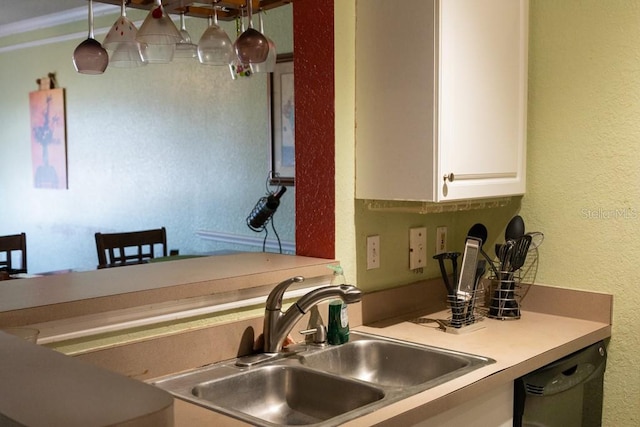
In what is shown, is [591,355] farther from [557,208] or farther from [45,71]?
[45,71]

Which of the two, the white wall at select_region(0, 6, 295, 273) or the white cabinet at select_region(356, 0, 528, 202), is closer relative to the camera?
the white cabinet at select_region(356, 0, 528, 202)

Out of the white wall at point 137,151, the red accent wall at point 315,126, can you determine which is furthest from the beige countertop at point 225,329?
the white wall at point 137,151

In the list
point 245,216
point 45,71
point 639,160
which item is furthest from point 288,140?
point 45,71

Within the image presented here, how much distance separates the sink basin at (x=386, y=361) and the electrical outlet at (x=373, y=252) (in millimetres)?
257

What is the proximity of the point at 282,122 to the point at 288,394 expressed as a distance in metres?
2.43

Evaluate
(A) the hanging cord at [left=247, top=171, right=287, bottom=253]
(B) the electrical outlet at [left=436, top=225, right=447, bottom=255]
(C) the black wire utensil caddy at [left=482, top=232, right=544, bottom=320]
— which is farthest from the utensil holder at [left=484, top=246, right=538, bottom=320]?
(A) the hanging cord at [left=247, top=171, right=287, bottom=253]

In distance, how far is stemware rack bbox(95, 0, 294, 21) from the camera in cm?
184

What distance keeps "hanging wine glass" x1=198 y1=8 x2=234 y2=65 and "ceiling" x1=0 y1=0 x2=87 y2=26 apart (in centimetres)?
352

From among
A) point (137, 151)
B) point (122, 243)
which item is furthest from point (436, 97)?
point (137, 151)

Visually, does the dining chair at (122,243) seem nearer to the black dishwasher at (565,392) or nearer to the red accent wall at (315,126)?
the red accent wall at (315,126)

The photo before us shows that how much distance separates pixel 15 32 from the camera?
6.16 m

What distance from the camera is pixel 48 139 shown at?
5.89 meters

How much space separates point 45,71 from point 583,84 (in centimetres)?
495

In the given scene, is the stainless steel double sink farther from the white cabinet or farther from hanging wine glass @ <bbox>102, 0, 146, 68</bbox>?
hanging wine glass @ <bbox>102, 0, 146, 68</bbox>
